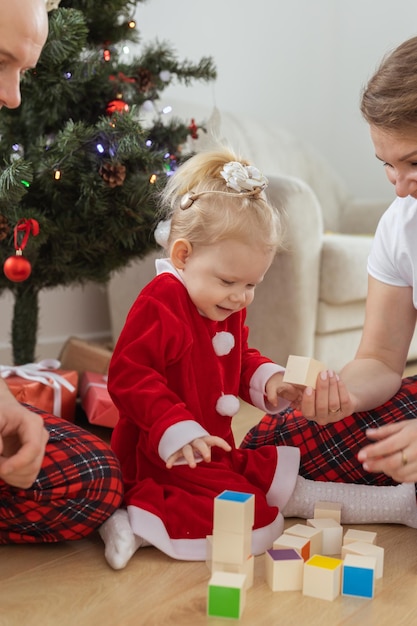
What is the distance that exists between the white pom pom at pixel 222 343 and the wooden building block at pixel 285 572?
0.38m

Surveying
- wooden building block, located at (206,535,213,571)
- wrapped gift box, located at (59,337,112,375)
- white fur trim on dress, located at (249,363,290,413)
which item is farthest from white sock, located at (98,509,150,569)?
wrapped gift box, located at (59,337,112,375)

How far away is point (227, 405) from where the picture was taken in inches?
57.4

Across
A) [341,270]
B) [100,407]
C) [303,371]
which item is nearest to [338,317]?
[341,270]

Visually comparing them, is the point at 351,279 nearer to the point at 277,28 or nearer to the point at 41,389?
the point at 41,389

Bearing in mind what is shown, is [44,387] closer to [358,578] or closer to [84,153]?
[84,153]

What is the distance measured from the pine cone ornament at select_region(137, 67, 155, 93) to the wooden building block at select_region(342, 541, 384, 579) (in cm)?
130

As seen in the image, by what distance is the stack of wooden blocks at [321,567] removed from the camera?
1219 mm

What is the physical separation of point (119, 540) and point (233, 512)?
27 centimetres

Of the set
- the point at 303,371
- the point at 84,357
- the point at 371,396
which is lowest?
the point at 84,357

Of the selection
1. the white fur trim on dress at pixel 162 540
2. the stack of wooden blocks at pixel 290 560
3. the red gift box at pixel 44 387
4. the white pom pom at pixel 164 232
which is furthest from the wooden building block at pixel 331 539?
the red gift box at pixel 44 387

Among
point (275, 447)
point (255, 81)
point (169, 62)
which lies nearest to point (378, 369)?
point (275, 447)

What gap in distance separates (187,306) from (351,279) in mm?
1276

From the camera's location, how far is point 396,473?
1.27 metres

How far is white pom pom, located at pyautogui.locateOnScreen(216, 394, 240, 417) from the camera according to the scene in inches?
57.4
